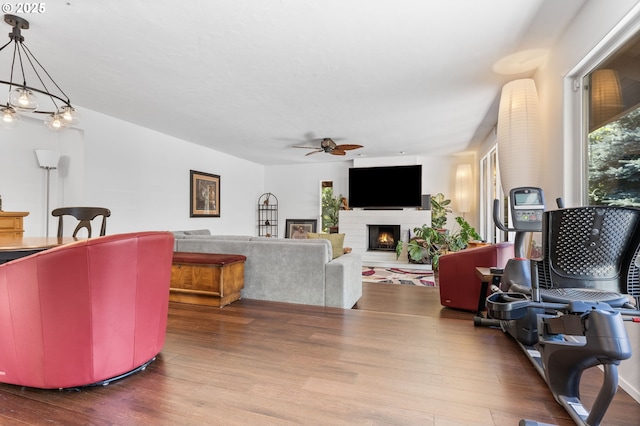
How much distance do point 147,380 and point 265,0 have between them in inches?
98.9

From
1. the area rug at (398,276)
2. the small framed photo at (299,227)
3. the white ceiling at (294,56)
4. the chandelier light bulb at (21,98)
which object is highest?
the white ceiling at (294,56)

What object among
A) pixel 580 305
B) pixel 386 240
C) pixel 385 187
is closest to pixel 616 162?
pixel 580 305

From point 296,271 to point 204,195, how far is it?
3843 mm

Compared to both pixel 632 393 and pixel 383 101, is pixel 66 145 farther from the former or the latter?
pixel 632 393

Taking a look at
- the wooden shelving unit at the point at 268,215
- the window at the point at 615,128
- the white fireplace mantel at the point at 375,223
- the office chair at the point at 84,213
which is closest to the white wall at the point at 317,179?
the wooden shelving unit at the point at 268,215

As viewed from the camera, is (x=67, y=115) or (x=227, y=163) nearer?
(x=67, y=115)

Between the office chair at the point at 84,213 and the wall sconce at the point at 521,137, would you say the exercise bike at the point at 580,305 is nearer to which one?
the wall sconce at the point at 521,137

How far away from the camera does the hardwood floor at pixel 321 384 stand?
151cm

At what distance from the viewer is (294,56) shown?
286 cm

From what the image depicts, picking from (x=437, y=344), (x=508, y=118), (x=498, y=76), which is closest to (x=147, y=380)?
(x=437, y=344)

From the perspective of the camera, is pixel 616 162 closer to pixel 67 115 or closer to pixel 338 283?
pixel 338 283

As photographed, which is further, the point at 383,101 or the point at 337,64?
the point at 383,101

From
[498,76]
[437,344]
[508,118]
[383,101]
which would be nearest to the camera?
[437,344]

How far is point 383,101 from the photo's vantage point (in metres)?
4.00
